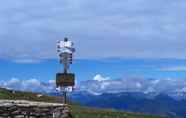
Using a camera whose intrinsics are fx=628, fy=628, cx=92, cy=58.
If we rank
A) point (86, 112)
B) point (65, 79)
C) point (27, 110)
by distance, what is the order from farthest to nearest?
point (86, 112) → point (65, 79) → point (27, 110)

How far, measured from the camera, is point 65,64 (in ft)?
159

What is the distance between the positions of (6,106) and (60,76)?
36.4 feet

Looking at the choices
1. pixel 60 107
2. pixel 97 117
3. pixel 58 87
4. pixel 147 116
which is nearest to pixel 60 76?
pixel 58 87

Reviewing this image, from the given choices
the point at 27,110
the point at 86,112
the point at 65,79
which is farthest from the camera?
the point at 86,112

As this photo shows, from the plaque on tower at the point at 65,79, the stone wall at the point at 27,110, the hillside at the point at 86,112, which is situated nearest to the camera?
the stone wall at the point at 27,110

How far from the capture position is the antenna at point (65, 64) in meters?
47.7

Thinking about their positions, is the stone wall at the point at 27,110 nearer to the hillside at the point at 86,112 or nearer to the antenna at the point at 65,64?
the antenna at the point at 65,64

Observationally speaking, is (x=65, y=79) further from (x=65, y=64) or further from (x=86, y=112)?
(x=86, y=112)

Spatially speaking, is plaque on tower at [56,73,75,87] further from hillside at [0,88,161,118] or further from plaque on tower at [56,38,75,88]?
hillside at [0,88,161,118]

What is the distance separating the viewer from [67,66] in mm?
48750

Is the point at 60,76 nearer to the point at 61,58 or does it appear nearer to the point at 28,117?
the point at 61,58

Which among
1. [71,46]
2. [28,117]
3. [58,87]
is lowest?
[28,117]

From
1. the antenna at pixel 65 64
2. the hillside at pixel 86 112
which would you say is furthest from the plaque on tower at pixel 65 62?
the hillside at pixel 86 112

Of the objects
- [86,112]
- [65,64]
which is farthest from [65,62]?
[86,112]
